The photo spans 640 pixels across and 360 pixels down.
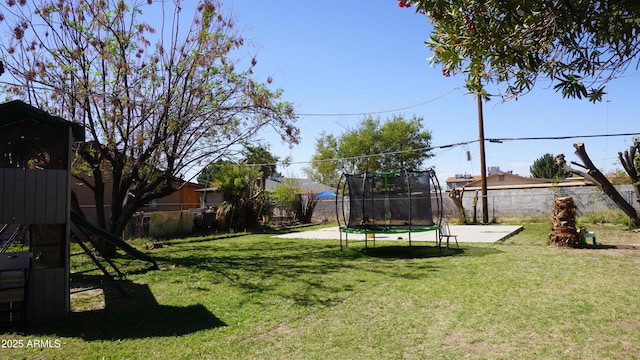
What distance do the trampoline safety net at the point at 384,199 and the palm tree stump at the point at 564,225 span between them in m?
3.62

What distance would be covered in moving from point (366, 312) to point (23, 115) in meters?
5.35

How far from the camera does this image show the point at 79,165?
42.7 feet

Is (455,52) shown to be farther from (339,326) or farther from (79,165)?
(79,165)

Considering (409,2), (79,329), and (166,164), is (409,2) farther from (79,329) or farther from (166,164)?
(166,164)

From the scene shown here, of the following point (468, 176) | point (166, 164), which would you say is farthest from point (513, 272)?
point (468, 176)

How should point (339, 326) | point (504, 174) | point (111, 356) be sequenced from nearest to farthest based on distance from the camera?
point (111, 356) → point (339, 326) → point (504, 174)

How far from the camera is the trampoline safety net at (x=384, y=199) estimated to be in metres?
12.8

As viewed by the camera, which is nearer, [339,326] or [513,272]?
[339,326]

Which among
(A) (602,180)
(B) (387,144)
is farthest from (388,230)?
(B) (387,144)

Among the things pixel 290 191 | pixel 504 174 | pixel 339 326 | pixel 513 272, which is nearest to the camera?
pixel 339 326

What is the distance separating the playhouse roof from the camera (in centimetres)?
559

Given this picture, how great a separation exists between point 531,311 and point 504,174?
58696 mm

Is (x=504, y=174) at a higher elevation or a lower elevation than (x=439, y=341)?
higher

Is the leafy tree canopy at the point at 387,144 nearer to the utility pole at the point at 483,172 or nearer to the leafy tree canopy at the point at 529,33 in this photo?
the utility pole at the point at 483,172
